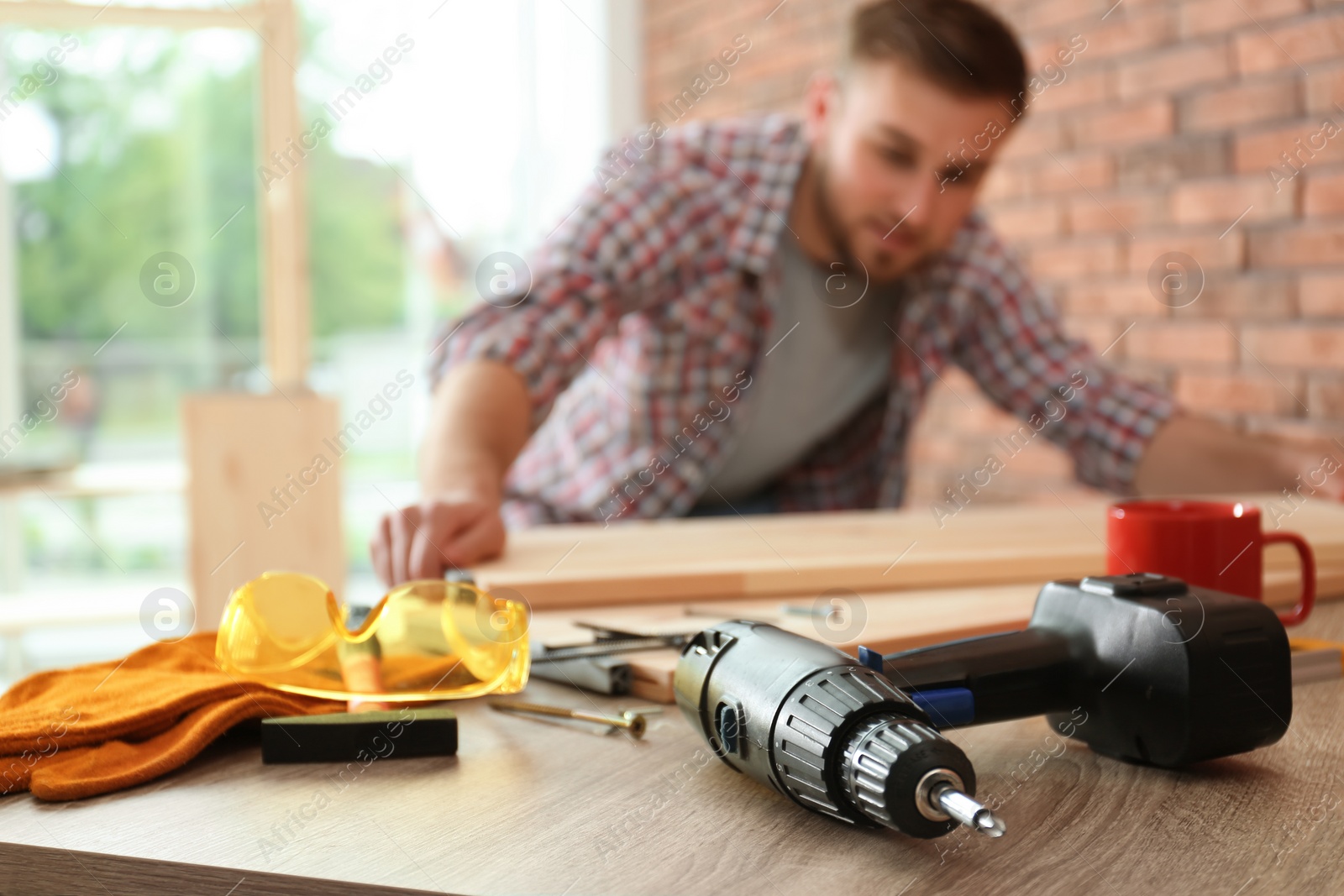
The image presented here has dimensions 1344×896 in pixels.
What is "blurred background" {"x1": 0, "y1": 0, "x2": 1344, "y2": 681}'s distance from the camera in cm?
225

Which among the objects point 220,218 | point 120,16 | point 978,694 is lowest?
point 978,694

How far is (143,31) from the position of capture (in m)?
3.24

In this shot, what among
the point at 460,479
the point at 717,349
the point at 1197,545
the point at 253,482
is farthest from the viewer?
the point at 253,482

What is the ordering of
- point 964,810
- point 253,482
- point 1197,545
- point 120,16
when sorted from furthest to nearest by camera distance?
point 120,16
point 253,482
point 1197,545
point 964,810

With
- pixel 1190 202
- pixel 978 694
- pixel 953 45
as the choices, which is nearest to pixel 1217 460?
pixel 1190 202

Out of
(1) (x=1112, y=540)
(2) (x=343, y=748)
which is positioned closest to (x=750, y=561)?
(1) (x=1112, y=540)

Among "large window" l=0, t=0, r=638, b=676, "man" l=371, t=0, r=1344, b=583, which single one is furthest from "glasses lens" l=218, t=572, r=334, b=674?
"large window" l=0, t=0, r=638, b=676

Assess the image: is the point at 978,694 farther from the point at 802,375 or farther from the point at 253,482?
the point at 253,482

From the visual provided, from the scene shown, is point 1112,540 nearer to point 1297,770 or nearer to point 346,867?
point 1297,770

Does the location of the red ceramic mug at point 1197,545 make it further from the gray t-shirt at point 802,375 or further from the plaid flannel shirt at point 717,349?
the gray t-shirt at point 802,375

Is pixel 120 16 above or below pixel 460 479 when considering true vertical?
above

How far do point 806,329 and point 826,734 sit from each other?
Result: 1.34 m

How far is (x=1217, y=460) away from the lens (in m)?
1.62

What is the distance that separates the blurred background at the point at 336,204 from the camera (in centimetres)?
225
